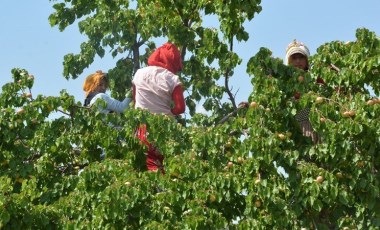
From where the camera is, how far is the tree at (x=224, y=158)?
7.97m

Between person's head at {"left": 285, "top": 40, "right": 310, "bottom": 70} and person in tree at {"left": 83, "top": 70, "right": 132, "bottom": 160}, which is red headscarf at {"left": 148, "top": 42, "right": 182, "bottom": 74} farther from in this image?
person's head at {"left": 285, "top": 40, "right": 310, "bottom": 70}

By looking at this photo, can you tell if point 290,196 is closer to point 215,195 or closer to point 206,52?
point 215,195

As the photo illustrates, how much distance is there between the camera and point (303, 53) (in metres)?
8.92

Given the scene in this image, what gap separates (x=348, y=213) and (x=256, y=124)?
1.07 m

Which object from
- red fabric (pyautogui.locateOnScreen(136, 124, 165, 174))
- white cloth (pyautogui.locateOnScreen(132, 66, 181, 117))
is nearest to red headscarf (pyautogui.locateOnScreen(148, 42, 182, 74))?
white cloth (pyautogui.locateOnScreen(132, 66, 181, 117))

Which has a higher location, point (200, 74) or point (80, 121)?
point (200, 74)

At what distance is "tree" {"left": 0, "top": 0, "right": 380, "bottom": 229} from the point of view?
797 cm

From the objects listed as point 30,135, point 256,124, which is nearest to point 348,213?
point 256,124

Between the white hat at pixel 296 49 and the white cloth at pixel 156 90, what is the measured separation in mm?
1030

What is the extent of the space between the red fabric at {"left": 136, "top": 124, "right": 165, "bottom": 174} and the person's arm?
13.7 inches

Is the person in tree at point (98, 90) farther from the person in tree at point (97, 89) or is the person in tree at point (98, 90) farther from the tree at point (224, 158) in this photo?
the tree at point (224, 158)

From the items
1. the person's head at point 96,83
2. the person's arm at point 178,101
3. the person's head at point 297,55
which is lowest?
the person's arm at point 178,101

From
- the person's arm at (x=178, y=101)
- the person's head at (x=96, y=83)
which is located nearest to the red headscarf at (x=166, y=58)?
the person's arm at (x=178, y=101)

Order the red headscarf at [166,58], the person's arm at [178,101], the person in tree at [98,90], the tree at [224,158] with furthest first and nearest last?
the person in tree at [98,90]
the red headscarf at [166,58]
the person's arm at [178,101]
the tree at [224,158]
